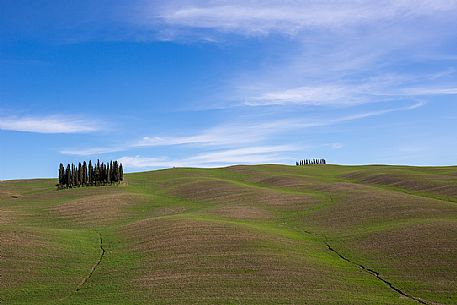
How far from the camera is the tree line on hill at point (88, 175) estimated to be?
364 ft

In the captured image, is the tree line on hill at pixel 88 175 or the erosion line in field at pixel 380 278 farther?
the tree line on hill at pixel 88 175

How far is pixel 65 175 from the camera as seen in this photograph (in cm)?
11069

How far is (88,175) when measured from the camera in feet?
369

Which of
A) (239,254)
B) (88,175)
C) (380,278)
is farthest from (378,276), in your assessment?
(88,175)

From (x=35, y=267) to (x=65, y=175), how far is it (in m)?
78.8

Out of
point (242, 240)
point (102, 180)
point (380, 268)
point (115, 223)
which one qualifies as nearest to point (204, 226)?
point (242, 240)

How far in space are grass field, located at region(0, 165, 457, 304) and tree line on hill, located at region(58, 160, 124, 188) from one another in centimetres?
3973

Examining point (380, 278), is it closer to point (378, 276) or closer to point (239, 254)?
point (378, 276)

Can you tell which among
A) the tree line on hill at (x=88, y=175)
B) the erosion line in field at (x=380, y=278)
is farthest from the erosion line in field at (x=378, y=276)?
the tree line on hill at (x=88, y=175)

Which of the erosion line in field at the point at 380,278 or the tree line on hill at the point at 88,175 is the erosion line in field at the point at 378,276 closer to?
the erosion line in field at the point at 380,278

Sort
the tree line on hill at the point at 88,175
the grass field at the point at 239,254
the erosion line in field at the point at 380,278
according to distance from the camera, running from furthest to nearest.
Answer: the tree line on hill at the point at 88,175
the grass field at the point at 239,254
the erosion line in field at the point at 380,278

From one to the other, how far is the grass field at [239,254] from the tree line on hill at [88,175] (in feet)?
130

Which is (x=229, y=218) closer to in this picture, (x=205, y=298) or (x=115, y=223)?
(x=115, y=223)

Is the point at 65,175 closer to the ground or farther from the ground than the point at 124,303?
farther from the ground
